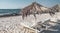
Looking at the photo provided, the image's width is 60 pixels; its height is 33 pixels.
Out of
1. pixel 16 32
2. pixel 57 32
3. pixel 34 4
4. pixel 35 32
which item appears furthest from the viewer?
pixel 57 32

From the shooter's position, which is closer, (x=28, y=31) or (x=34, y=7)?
(x=34, y=7)

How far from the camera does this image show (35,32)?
11672 millimetres

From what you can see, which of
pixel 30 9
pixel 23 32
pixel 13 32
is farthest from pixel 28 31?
pixel 30 9

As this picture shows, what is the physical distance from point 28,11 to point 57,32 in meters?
3.90

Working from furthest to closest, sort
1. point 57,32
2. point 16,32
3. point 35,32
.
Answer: point 57,32 → point 16,32 → point 35,32

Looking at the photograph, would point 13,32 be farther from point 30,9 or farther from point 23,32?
point 30,9

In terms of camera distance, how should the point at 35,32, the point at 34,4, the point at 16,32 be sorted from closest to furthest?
the point at 34,4 → the point at 35,32 → the point at 16,32

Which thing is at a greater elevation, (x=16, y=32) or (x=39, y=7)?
(x=39, y=7)

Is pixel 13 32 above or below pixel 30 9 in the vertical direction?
below

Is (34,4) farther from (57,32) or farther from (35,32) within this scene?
(57,32)

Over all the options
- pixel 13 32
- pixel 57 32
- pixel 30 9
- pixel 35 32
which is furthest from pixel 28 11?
pixel 57 32

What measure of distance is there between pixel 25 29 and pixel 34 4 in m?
2.79

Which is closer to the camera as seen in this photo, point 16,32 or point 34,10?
point 34,10

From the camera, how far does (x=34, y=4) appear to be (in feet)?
35.8
